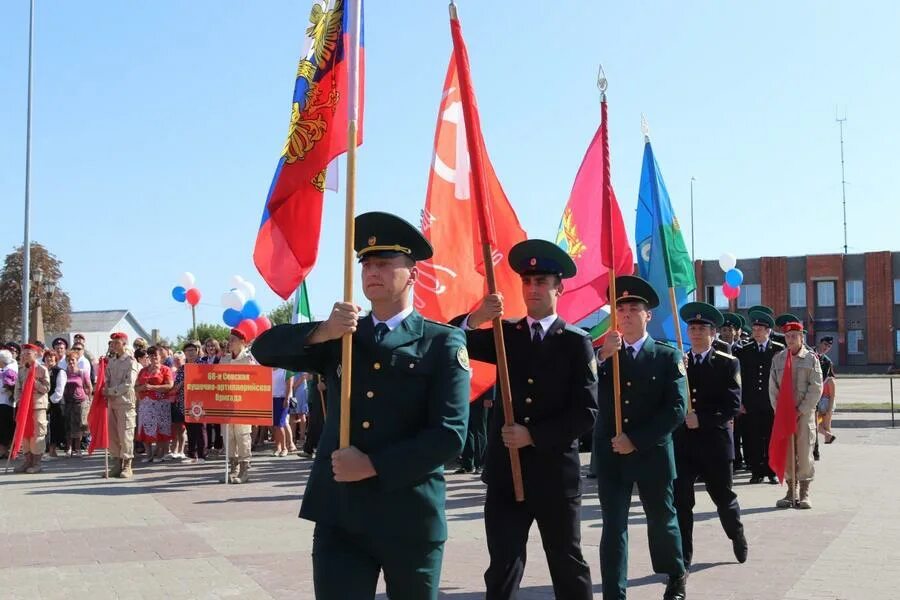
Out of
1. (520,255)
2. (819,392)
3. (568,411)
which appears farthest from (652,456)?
(819,392)

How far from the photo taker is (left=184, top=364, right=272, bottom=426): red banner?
13188mm

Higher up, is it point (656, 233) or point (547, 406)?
point (656, 233)

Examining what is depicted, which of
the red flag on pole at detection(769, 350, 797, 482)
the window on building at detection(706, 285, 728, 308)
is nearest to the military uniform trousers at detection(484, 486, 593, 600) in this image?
the red flag on pole at detection(769, 350, 797, 482)

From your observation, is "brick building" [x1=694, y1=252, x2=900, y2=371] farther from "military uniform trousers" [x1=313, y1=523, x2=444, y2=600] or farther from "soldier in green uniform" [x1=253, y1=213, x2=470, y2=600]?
"military uniform trousers" [x1=313, y1=523, x2=444, y2=600]

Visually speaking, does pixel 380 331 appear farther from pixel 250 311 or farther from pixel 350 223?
pixel 250 311

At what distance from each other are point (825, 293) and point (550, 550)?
211ft

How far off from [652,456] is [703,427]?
5.51 feet

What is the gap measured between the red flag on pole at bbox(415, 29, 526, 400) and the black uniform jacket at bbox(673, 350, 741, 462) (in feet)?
5.19

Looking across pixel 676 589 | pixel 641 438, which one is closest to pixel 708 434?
pixel 676 589

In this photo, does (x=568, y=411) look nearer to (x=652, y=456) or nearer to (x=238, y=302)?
(x=652, y=456)

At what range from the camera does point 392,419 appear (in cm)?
384

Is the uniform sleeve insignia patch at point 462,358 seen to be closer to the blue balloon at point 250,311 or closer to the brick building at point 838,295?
the blue balloon at point 250,311

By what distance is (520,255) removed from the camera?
5.54 metres

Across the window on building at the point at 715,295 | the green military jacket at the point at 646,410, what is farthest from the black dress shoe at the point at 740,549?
the window on building at the point at 715,295
